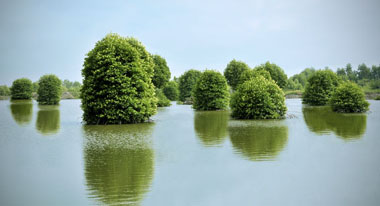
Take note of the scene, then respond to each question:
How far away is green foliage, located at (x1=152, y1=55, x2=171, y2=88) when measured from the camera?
57.7 m

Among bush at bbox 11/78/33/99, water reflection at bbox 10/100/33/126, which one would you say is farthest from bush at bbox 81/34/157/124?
bush at bbox 11/78/33/99

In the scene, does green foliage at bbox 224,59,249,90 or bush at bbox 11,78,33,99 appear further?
bush at bbox 11,78,33,99

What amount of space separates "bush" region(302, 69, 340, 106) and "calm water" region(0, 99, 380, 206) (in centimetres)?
3726

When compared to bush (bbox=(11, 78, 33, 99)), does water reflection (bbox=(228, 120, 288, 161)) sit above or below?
below

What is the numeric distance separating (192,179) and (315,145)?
8.17m

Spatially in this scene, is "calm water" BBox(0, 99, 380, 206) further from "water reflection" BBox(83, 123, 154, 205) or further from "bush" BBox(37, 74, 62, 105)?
"bush" BBox(37, 74, 62, 105)

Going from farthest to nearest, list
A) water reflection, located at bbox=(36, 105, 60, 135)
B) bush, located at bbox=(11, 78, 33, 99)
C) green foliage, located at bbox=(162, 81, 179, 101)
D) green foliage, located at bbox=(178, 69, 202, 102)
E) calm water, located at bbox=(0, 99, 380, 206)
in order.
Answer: green foliage, located at bbox=(162, 81, 179, 101), bush, located at bbox=(11, 78, 33, 99), green foliage, located at bbox=(178, 69, 202, 102), water reflection, located at bbox=(36, 105, 60, 135), calm water, located at bbox=(0, 99, 380, 206)

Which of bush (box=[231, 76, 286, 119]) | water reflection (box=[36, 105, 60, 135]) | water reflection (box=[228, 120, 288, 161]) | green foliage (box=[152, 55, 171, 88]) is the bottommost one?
water reflection (box=[228, 120, 288, 161])

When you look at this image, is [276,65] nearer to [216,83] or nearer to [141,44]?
[216,83]

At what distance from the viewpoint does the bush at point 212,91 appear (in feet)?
140

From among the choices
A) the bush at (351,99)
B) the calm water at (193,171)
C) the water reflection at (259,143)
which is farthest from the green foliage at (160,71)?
the calm water at (193,171)

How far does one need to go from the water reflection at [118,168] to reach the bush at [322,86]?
4265cm

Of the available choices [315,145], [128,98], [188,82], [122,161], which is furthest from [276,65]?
[122,161]

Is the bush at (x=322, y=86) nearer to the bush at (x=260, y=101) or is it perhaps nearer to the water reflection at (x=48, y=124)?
the bush at (x=260, y=101)
